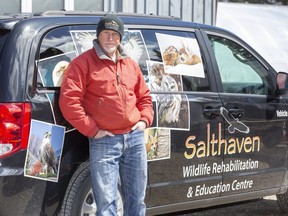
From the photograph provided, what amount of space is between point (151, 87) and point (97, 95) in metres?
0.74

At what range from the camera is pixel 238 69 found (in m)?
5.90

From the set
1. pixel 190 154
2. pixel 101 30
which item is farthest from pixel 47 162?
pixel 190 154

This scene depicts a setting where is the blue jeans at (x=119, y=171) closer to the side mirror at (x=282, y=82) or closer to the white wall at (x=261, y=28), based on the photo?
the side mirror at (x=282, y=82)

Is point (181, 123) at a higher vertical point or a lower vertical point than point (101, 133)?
lower

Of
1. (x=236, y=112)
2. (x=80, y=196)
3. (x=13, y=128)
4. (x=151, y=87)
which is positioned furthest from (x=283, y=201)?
(x=13, y=128)

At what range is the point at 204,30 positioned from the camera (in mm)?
5672

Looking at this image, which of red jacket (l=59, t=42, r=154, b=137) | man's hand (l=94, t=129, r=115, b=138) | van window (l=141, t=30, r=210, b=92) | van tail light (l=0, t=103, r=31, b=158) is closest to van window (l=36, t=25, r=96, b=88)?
red jacket (l=59, t=42, r=154, b=137)

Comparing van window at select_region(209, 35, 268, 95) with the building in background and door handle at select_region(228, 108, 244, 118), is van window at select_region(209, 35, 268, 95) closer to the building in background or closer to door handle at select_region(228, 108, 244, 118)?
door handle at select_region(228, 108, 244, 118)

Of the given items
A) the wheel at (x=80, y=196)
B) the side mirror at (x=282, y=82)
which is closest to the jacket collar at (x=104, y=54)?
the wheel at (x=80, y=196)

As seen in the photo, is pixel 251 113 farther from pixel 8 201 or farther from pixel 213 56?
pixel 8 201

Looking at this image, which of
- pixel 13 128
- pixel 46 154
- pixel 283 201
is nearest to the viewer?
pixel 13 128

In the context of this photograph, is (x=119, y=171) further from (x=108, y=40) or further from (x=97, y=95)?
(x=108, y=40)

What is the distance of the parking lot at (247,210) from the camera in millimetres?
6902

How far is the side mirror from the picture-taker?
5.95 metres
